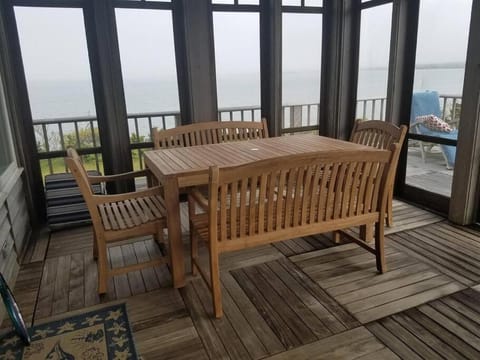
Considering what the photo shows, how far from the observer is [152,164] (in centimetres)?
240

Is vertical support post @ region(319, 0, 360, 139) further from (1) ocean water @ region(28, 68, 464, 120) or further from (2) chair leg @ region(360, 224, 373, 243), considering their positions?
(2) chair leg @ region(360, 224, 373, 243)

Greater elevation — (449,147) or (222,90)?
(222,90)

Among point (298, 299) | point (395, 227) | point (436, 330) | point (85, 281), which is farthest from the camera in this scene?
point (395, 227)

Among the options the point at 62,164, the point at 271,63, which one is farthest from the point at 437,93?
the point at 62,164

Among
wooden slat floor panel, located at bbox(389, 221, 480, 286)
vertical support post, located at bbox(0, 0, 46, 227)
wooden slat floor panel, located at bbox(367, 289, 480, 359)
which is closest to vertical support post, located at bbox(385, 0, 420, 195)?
wooden slat floor panel, located at bbox(389, 221, 480, 286)

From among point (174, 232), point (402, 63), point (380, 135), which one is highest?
point (402, 63)

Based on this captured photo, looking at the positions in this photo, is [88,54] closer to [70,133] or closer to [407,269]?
[70,133]

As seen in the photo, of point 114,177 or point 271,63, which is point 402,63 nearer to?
point 271,63

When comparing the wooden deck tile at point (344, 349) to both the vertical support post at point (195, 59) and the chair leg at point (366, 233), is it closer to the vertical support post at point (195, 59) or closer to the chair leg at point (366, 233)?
the chair leg at point (366, 233)

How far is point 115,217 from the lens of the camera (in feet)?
7.38

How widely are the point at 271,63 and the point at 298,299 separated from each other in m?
2.69

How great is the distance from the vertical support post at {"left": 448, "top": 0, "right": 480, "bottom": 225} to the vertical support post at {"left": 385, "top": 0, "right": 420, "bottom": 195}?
0.69m

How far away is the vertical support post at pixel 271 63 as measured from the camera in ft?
12.6

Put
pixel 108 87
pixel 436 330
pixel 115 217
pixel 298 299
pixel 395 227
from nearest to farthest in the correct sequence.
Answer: pixel 436 330
pixel 298 299
pixel 115 217
pixel 395 227
pixel 108 87
